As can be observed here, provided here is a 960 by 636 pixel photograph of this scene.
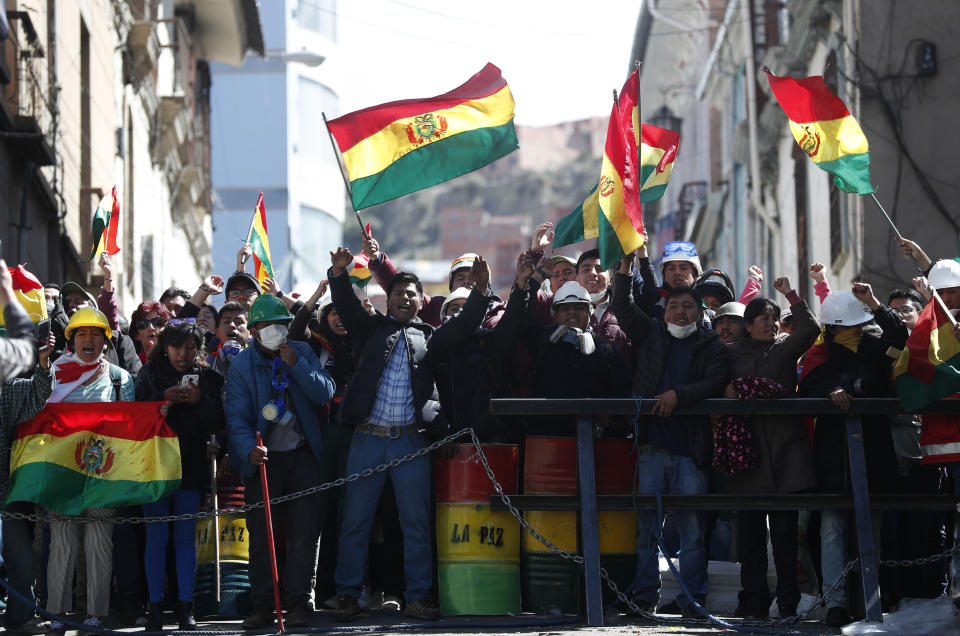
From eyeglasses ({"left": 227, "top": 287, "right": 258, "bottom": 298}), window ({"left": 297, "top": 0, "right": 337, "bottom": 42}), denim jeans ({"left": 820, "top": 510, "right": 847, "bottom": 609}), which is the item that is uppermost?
window ({"left": 297, "top": 0, "right": 337, "bottom": 42})

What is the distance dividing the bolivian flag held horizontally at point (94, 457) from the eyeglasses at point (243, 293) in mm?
2182

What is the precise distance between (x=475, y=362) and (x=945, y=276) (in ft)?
10.2

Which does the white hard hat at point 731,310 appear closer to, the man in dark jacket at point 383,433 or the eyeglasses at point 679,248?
the eyeglasses at point 679,248

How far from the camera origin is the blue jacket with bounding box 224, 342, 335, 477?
9969 millimetres

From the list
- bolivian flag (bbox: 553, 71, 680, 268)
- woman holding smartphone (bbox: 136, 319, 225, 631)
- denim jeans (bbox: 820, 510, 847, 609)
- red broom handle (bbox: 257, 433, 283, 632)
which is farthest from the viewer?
bolivian flag (bbox: 553, 71, 680, 268)

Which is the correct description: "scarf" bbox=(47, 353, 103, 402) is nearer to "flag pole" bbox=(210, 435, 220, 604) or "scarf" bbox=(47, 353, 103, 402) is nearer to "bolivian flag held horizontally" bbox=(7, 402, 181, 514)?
"bolivian flag held horizontally" bbox=(7, 402, 181, 514)

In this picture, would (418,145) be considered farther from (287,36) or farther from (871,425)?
(287,36)

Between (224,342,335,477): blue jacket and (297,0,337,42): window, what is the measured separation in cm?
4061

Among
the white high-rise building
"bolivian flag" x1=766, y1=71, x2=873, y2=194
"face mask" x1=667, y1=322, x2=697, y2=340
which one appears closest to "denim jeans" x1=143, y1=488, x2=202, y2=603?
"face mask" x1=667, y1=322, x2=697, y2=340

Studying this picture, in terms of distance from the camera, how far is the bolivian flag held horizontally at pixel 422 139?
36.6 ft

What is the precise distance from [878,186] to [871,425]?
890 cm

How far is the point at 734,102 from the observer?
32.9 m

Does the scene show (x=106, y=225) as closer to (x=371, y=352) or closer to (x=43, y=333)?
(x=43, y=333)

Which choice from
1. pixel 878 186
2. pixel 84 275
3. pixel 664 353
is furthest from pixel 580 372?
pixel 84 275
